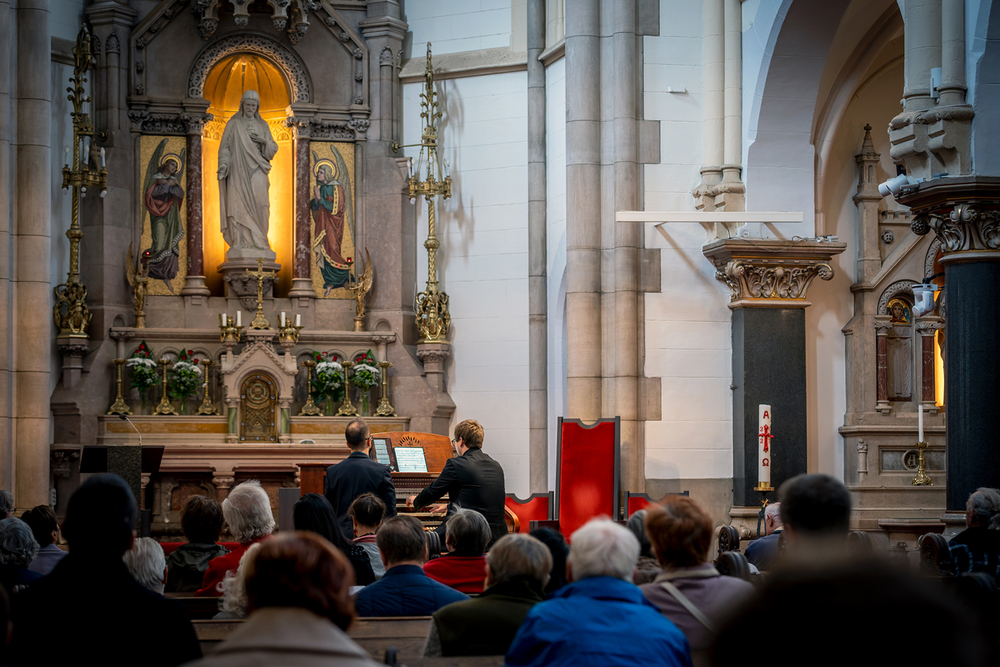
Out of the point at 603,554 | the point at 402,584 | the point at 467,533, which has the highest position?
the point at 603,554

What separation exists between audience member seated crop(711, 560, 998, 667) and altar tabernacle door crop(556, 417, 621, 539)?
9189mm

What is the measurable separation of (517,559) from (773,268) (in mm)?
7385

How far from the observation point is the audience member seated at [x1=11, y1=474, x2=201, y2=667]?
2.75 metres

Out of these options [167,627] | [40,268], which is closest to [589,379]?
[40,268]

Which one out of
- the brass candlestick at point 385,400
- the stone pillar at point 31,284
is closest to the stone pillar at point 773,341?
the brass candlestick at point 385,400

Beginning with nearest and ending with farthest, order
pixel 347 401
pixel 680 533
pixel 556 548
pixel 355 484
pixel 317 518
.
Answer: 1. pixel 680 533
2. pixel 556 548
3. pixel 317 518
4. pixel 355 484
5. pixel 347 401

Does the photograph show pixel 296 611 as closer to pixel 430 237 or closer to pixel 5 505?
pixel 5 505

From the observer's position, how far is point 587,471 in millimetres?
10766

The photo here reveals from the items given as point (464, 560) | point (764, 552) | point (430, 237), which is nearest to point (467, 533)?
point (464, 560)

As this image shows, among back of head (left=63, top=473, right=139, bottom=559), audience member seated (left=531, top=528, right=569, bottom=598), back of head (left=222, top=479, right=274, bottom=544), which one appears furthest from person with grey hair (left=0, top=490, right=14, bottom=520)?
back of head (left=63, top=473, right=139, bottom=559)

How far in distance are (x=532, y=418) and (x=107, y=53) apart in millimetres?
6250

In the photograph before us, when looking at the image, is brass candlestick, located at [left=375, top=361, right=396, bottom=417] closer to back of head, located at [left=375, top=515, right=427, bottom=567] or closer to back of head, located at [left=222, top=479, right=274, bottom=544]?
back of head, located at [left=222, top=479, right=274, bottom=544]

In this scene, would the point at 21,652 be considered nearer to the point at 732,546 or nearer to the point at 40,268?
the point at 732,546

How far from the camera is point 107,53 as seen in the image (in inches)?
517
